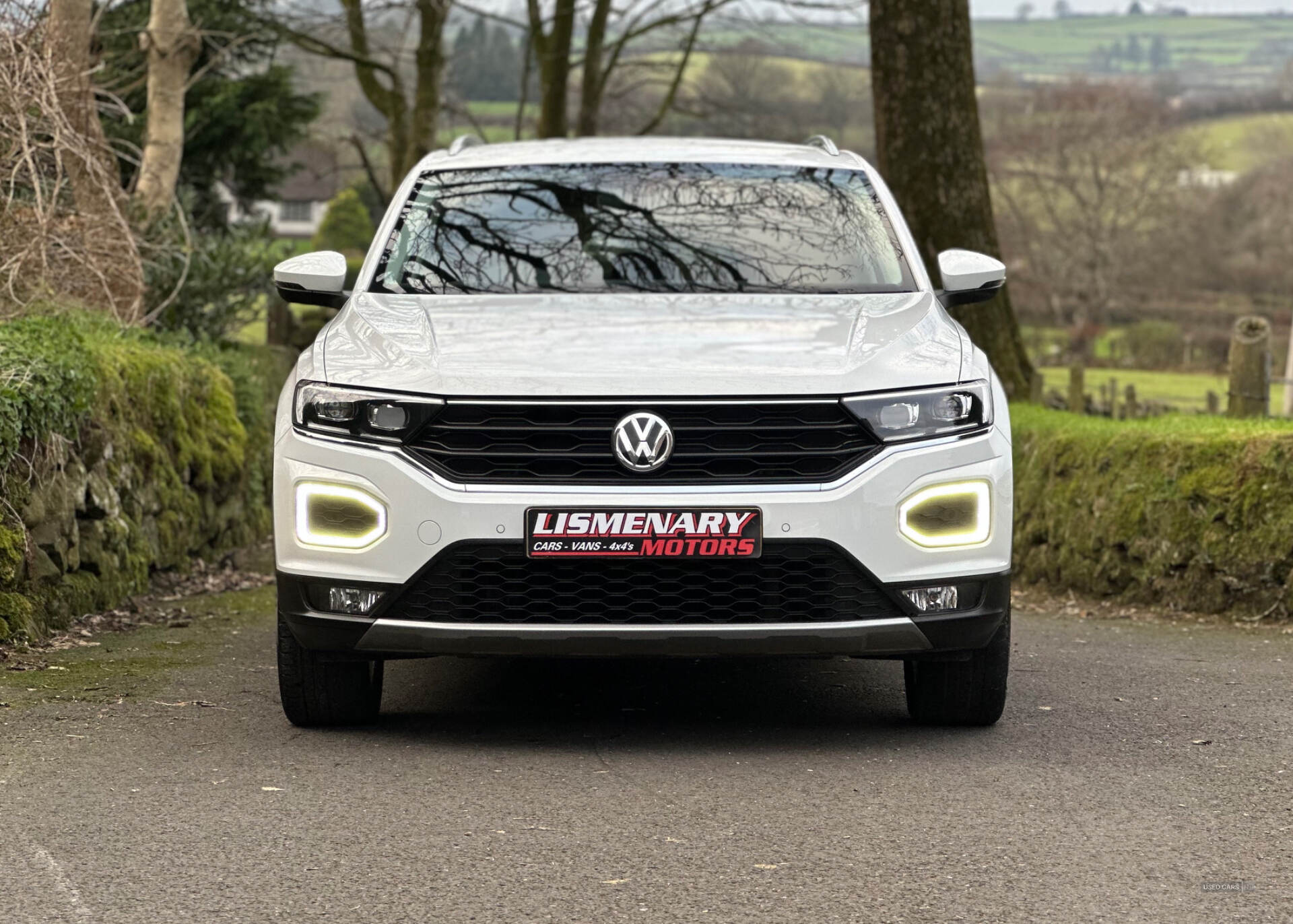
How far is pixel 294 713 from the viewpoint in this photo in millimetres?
5840

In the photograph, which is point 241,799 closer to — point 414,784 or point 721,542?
point 414,784

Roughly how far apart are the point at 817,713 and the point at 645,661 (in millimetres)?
1277

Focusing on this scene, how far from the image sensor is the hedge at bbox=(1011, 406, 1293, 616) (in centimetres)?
864

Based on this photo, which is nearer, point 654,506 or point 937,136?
point 654,506

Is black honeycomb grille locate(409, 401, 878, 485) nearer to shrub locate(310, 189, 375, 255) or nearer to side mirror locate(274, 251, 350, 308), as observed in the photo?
side mirror locate(274, 251, 350, 308)

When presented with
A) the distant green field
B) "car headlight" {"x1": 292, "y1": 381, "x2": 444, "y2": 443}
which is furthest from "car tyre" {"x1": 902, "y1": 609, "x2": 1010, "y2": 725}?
the distant green field

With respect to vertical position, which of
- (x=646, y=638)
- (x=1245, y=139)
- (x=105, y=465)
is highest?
(x=646, y=638)

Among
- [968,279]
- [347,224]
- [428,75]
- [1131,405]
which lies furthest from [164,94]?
[347,224]

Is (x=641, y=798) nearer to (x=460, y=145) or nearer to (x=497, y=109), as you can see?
(x=460, y=145)

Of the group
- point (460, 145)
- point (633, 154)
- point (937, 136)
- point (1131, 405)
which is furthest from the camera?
point (1131, 405)

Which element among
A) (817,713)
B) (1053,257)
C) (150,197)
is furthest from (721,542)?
(1053,257)

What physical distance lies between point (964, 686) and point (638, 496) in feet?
4.54

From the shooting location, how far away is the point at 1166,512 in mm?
9047

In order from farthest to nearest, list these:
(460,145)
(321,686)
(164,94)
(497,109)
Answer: (497,109)
(164,94)
(460,145)
(321,686)
